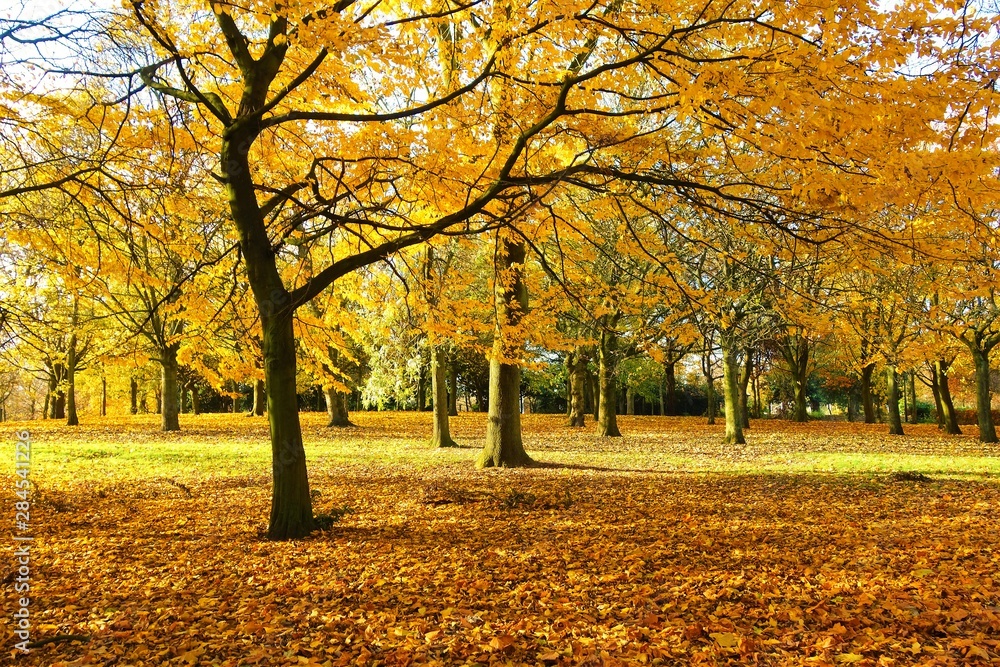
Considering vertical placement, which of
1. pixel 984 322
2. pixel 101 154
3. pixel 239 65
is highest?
pixel 239 65

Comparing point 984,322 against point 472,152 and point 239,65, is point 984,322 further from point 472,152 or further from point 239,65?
point 239,65

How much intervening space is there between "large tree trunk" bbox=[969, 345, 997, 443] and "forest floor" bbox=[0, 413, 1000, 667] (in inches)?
263

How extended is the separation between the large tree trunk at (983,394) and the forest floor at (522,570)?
667 centimetres

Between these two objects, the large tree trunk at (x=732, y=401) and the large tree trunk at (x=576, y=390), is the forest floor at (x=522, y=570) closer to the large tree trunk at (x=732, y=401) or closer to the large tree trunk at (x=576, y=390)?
the large tree trunk at (x=732, y=401)

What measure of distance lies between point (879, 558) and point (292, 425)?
553 cm

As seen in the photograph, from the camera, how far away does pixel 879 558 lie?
5125mm

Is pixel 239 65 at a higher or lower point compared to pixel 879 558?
higher

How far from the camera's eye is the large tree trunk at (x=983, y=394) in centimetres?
1626

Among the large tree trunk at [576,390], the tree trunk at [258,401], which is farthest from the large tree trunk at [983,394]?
the tree trunk at [258,401]

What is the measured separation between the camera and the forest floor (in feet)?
11.7

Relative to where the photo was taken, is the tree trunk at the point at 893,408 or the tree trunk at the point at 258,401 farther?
the tree trunk at the point at 258,401

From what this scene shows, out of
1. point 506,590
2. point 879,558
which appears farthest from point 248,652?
point 879,558

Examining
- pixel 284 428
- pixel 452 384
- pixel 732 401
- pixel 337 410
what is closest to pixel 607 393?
pixel 732 401

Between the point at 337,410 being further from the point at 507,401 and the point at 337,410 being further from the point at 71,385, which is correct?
the point at 507,401
